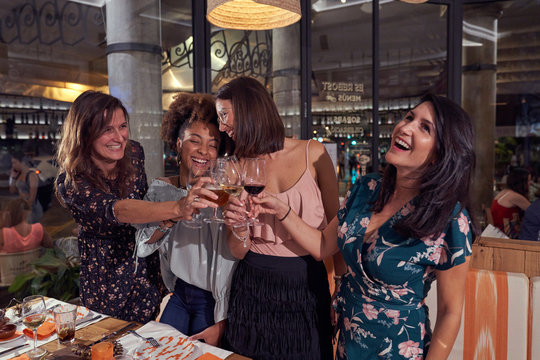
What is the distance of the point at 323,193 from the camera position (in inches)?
68.1

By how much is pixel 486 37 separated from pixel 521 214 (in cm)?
313

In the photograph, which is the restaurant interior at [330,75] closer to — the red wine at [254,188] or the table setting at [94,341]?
the table setting at [94,341]

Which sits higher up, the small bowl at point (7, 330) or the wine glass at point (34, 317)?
the wine glass at point (34, 317)

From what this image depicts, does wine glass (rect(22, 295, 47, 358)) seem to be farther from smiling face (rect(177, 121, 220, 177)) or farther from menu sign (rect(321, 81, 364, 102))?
menu sign (rect(321, 81, 364, 102))

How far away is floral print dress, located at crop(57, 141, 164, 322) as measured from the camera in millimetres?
1849

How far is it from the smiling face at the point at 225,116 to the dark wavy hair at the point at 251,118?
1cm

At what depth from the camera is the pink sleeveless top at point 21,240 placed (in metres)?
3.38

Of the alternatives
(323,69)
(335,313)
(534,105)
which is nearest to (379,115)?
(323,69)

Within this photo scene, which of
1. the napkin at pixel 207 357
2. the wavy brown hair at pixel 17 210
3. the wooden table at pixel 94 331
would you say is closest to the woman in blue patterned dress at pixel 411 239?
the napkin at pixel 207 357

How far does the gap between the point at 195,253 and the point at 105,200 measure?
1.43ft

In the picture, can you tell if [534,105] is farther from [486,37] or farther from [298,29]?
[298,29]

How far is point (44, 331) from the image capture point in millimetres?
1498

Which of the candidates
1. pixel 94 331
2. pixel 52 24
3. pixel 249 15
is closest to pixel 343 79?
pixel 52 24

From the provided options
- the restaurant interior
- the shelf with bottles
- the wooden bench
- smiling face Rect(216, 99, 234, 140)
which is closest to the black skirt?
the restaurant interior
